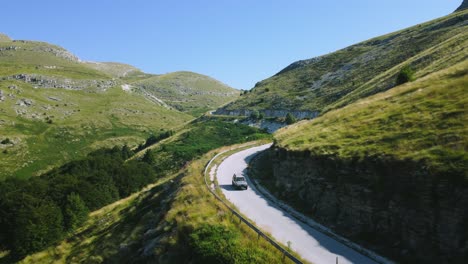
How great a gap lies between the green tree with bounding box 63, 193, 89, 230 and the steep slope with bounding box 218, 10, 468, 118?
160ft

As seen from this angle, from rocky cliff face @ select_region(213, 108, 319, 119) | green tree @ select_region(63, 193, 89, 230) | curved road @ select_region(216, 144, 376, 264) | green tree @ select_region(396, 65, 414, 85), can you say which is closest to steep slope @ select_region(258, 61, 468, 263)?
curved road @ select_region(216, 144, 376, 264)

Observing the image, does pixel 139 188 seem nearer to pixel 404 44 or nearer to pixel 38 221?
pixel 38 221

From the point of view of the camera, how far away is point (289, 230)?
61.2ft

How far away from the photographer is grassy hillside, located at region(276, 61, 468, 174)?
55.0 feet

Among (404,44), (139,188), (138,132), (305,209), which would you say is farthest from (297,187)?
(138,132)

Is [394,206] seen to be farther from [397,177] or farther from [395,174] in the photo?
[395,174]

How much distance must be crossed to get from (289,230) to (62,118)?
12886 centimetres

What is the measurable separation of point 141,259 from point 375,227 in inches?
576

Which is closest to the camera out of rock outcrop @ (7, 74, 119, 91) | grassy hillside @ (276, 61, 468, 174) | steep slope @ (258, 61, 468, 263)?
steep slope @ (258, 61, 468, 263)

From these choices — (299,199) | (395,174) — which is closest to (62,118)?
(299,199)

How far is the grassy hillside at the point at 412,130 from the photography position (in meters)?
16.8

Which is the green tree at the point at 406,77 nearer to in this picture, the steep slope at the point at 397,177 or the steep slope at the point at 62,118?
the steep slope at the point at 397,177

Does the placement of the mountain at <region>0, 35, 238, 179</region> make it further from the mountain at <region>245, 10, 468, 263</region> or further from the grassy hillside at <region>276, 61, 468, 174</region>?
the grassy hillside at <region>276, 61, 468, 174</region>

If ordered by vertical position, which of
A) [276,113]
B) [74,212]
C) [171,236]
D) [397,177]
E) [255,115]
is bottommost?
[74,212]
